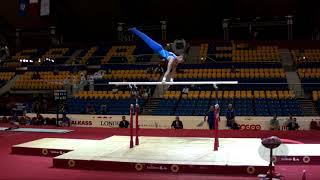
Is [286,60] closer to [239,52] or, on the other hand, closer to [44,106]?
[239,52]

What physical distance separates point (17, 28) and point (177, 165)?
A: 22.3 metres

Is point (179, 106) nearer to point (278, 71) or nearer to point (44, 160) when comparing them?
point (278, 71)

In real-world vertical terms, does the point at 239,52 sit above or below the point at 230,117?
above

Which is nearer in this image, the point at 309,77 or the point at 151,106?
the point at 151,106

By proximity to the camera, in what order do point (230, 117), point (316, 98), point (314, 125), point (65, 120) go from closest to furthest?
point (314, 125) → point (230, 117) → point (316, 98) → point (65, 120)

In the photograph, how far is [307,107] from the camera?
15078mm

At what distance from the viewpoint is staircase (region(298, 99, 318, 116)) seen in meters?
14.6

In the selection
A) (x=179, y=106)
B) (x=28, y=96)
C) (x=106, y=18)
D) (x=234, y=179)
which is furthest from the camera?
(x=106, y=18)

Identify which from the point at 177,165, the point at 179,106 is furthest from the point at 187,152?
the point at 179,106

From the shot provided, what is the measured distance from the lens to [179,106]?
1590cm

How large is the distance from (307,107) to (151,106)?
6.11m

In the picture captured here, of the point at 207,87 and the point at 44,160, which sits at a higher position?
the point at 207,87

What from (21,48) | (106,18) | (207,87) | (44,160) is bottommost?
(44,160)

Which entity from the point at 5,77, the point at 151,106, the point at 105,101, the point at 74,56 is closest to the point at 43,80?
the point at 5,77
